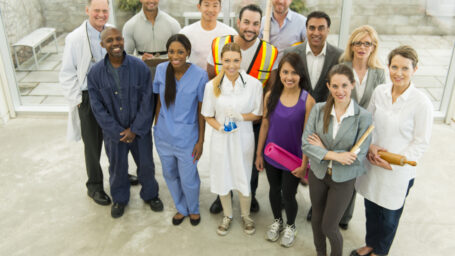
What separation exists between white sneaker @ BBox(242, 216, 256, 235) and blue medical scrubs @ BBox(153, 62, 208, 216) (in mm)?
433

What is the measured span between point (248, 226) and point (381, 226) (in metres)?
0.99

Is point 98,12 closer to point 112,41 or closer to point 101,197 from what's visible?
point 112,41

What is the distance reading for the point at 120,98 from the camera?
310 centimetres

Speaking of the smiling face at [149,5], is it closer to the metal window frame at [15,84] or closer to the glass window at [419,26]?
the metal window frame at [15,84]

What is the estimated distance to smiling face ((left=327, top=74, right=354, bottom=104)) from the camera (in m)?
2.47

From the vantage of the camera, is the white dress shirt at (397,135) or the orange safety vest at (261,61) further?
the orange safety vest at (261,61)

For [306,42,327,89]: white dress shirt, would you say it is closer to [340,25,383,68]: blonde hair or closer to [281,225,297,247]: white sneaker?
[340,25,383,68]: blonde hair

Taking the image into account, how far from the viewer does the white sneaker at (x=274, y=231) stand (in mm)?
3209

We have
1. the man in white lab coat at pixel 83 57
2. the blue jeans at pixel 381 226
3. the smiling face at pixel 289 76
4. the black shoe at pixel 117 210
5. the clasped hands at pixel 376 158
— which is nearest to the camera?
the clasped hands at pixel 376 158

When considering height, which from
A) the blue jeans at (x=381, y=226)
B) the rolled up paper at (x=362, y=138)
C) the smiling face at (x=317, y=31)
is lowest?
the blue jeans at (x=381, y=226)

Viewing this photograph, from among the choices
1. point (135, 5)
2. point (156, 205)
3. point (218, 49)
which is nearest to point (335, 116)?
point (218, 49)

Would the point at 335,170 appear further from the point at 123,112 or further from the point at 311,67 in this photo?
the point at 123,112

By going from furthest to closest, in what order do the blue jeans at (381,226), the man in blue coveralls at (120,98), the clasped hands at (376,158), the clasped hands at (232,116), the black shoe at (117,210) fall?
1. the black shoe at (117,210)
2. the man in blue coveralls at (120,98)
3. the clasped hands at (232,116)
4. the blue jeans at (381,226)
5. the clasped hands at (376,158)

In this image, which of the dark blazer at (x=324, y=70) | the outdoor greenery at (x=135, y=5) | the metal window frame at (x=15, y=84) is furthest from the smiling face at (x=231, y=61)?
the metal window frame at (x=15, y=84)
